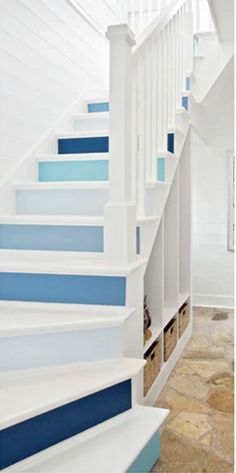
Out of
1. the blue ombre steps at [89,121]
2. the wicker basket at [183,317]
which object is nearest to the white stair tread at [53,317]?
the wicker basket at [183,317]

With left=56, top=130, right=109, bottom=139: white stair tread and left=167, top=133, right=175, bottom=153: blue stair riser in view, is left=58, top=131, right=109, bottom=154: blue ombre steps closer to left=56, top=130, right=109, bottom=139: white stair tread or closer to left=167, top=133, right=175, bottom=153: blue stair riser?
left=56, top=130, right=109, bottom=139: white stair tread

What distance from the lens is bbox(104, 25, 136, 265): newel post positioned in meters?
1.96

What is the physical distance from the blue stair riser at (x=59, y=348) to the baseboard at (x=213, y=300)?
3.32 metres

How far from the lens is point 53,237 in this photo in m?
2.27

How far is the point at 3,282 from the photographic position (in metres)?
2.06

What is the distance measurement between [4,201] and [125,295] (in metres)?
1.10

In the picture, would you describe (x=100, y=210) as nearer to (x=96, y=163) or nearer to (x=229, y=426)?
(x=96, y=163)

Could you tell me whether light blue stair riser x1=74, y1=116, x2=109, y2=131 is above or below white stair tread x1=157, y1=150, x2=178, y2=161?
above

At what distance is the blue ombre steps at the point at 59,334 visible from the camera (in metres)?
1.76

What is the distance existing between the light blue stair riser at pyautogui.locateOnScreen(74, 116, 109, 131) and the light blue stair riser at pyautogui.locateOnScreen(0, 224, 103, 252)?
1320 mm

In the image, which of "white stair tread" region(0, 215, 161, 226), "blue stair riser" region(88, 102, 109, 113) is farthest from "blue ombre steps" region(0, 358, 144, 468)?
"blue stair riser" region(88, 102, 109, 113)

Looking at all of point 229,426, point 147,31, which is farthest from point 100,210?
point 229,426

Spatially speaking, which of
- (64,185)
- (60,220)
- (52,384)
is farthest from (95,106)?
(52,384)

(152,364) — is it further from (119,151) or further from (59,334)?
(119,151)
